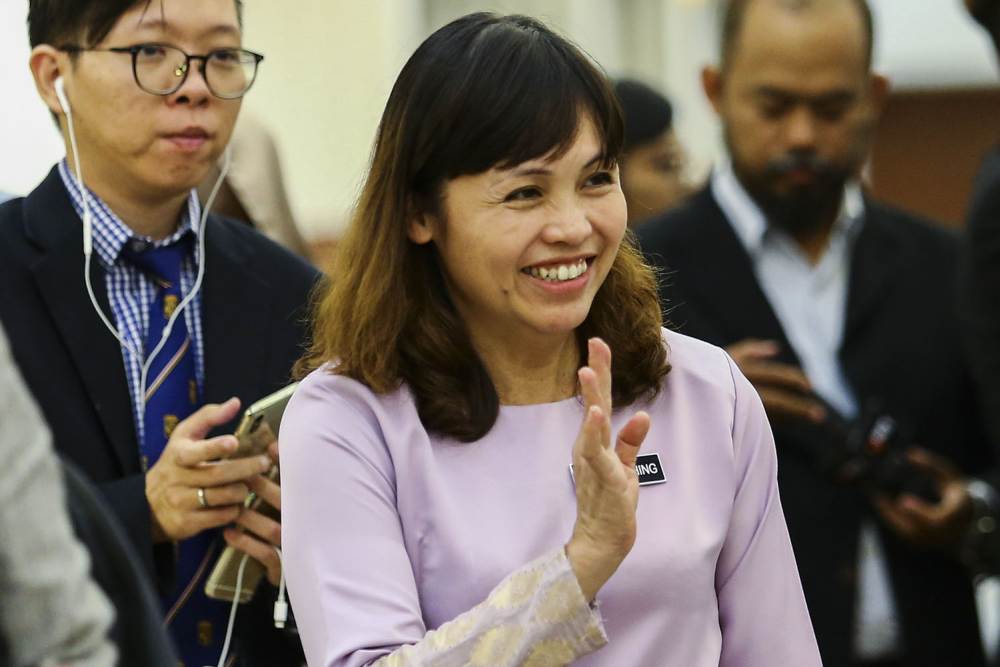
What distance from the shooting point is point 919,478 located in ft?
13.5

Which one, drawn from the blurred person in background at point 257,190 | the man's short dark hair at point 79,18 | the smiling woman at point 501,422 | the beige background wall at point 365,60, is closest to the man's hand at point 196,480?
the smiling woman at point 501,422

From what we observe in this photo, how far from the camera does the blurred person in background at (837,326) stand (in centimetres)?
404

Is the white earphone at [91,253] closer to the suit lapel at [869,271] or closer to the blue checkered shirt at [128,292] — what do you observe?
the blue checkered shirt at [128,292]

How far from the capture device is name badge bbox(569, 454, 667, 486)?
260cm

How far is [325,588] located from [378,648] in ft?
0.37

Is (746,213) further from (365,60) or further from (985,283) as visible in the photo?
(365,60)

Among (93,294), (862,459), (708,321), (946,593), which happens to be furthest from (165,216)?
(946,593)

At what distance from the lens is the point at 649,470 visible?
261cm

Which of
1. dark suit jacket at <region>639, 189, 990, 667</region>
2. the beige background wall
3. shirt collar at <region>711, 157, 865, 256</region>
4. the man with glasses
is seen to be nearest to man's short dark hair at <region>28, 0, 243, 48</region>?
the man with glasses

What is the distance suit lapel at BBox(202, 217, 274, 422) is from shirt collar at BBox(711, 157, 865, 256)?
1.42m

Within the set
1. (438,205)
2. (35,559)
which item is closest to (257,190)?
(438,205)

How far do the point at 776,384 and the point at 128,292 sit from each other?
1.52 m

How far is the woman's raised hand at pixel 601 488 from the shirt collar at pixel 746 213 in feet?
6.42

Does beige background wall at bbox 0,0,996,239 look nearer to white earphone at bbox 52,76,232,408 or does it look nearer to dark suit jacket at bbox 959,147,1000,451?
white earphone at bbox 52,76,232,408
